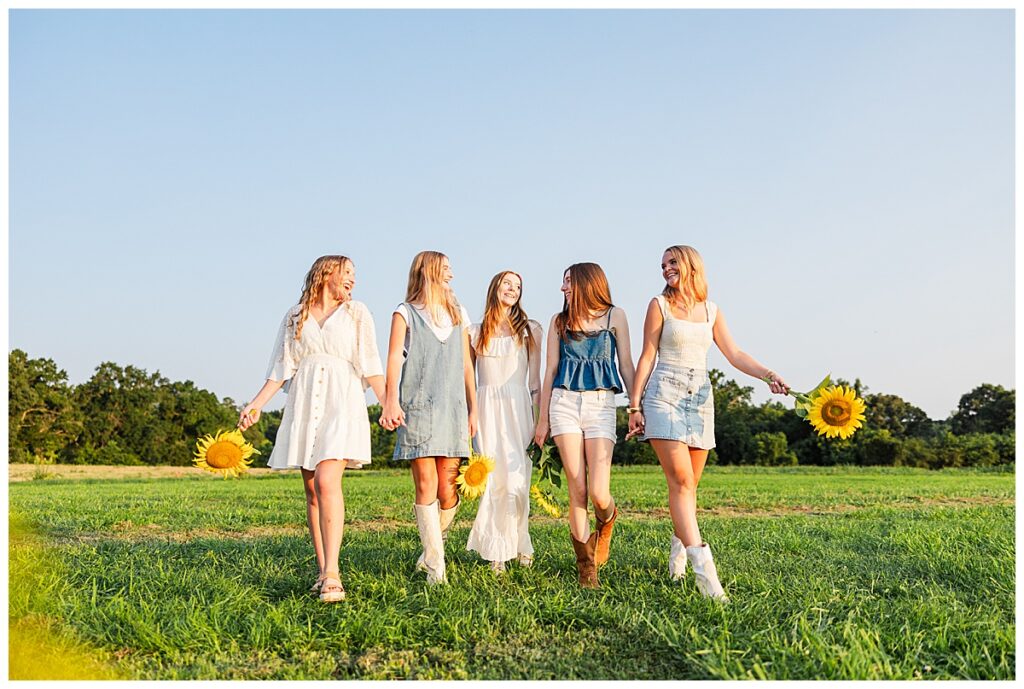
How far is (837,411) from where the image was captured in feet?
18.6

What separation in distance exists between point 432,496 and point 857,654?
290 cm

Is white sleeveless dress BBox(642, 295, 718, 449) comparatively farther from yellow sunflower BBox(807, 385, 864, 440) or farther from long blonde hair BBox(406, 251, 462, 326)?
long blonde hair BBox(406, 251, 462, 326)

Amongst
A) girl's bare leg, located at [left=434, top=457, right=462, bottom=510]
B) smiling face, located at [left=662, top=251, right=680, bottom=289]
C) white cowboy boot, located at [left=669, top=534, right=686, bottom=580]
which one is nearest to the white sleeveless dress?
smiling face, located at [left=662, top=251, right=680, bottom=289]

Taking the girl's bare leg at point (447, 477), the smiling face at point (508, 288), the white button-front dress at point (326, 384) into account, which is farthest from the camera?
the smiling face at point (508, 288)

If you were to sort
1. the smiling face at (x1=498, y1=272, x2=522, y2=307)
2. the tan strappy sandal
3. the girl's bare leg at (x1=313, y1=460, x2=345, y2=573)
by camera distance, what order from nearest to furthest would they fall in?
the tan strappy sandal, the girl's bare leg at (x1=313, y1=460, x2=345, y2=573), the smiling face at (x1=498, y1=272, x2=522, y2=307)

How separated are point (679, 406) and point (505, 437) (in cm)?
140

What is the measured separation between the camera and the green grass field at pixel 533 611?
4008mm

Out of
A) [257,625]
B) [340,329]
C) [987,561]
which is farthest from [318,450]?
[987,561]

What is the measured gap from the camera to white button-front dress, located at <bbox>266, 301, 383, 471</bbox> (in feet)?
17.5

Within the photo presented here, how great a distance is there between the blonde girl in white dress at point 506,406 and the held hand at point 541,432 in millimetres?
243

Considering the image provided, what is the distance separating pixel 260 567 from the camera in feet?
19.7

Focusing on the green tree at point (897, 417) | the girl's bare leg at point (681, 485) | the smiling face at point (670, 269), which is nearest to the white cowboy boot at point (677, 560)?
the girl's bare leg at point (681, 485)

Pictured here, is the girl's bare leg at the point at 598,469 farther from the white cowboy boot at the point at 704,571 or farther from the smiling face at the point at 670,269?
the smiling face at the point at 670,269

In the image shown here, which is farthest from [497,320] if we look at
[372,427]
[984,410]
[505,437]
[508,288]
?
[984,410]
